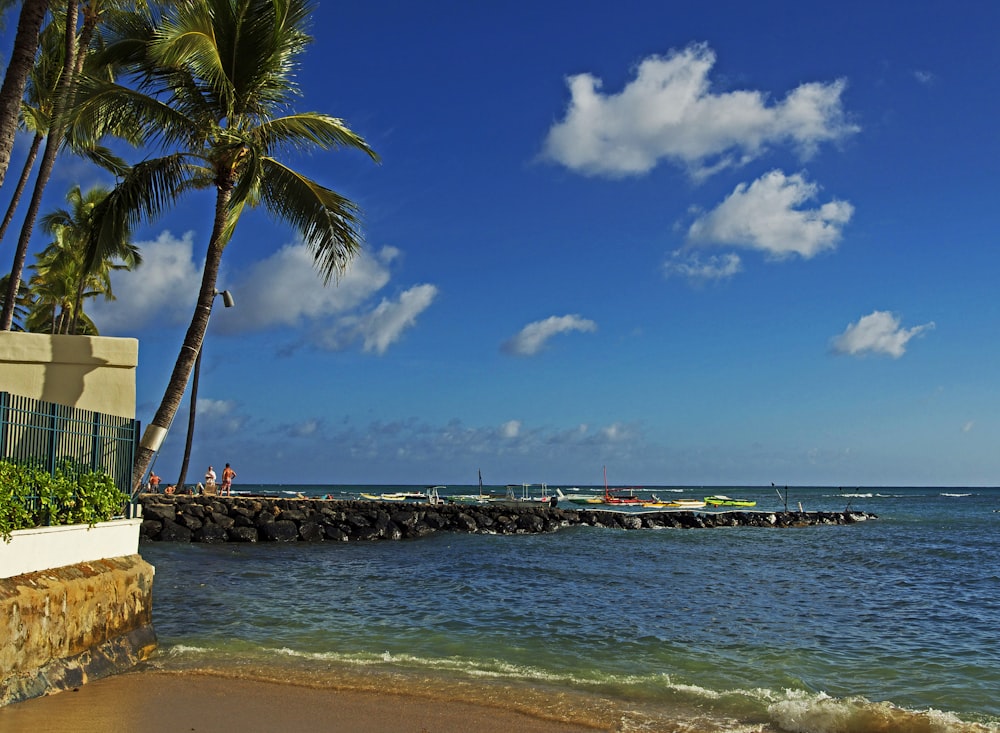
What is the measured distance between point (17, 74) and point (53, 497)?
20.9 ft

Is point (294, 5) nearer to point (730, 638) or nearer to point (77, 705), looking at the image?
point (77, 705)

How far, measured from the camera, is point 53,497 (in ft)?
27.8

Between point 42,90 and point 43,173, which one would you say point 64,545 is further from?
point 42,90


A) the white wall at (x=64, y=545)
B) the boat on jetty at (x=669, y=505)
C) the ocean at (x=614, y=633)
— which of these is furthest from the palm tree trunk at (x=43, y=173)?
the boat on jetty at (x=669, y=505)

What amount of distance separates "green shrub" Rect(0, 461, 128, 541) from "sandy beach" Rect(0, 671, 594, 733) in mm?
1690

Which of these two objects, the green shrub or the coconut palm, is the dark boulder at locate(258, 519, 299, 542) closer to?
the coconut palm

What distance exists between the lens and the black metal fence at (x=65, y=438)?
8.36 meters

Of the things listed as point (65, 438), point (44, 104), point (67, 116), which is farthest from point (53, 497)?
point (44, 104)

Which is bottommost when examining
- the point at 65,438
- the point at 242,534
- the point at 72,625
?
the point at 242,534

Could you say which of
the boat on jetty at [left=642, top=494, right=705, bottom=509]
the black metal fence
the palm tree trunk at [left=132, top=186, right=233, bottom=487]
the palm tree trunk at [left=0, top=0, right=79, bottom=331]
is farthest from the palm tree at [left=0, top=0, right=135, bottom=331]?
the boat on jetty at [left=642, top=494, right=705, bottom=509]

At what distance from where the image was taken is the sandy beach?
6.82 meters

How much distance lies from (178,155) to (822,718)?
41.9 feet

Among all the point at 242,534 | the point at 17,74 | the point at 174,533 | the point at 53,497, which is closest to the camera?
the point at 53,497

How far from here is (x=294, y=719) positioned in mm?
7312
